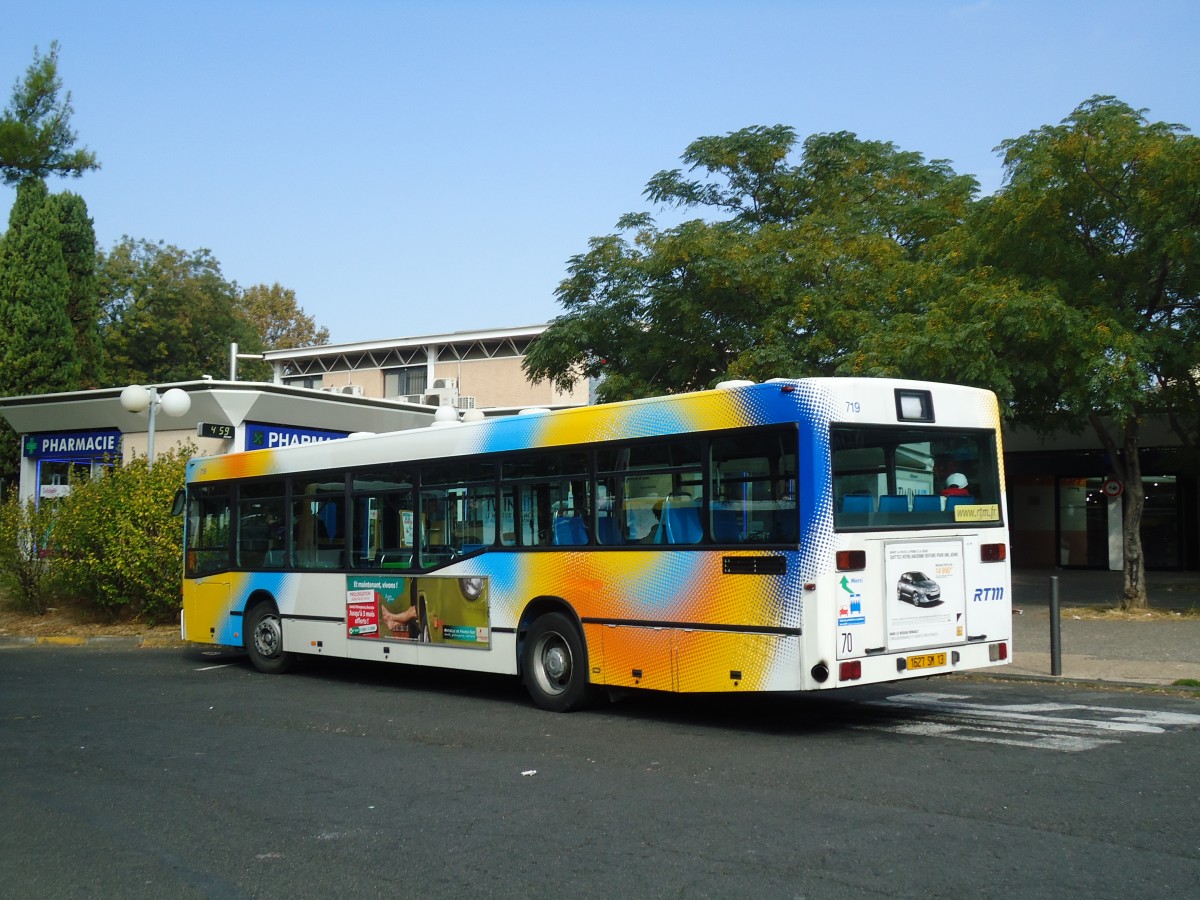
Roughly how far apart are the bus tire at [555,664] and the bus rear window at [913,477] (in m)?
3.02

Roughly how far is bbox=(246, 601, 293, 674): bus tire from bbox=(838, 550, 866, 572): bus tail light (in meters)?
8.31

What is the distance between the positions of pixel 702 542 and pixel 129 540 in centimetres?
1374

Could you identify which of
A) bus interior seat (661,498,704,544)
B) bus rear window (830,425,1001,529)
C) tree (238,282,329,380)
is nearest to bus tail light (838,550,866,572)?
bus rear window (830,425,1001,529)

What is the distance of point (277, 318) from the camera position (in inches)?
2635

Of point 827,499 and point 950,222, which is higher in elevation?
point 950,222

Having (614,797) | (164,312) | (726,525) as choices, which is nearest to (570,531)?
(726,525)

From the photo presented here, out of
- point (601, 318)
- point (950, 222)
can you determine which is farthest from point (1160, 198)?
point (601, 318)

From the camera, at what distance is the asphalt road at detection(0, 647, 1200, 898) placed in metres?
5.79

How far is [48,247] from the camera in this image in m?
36.6

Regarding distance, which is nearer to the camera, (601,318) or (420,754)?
(420,754)

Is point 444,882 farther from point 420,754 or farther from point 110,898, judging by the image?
point 420,754

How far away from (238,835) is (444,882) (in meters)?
1.63

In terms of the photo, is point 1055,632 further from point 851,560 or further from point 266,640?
point 266,640

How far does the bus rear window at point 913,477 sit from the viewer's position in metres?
9.53
